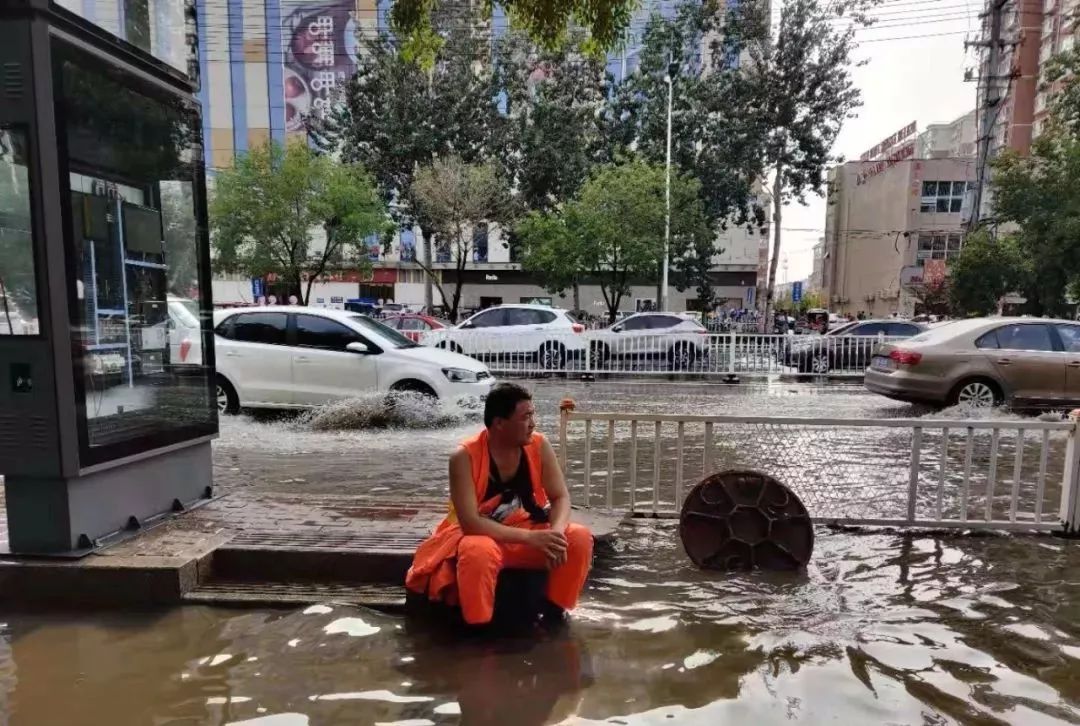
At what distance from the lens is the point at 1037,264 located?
59.6ft

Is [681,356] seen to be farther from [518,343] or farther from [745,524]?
[745,524]

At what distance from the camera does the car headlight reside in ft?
30.9

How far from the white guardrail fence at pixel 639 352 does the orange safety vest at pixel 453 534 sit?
12308mm

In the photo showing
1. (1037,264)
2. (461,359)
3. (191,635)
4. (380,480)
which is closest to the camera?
(191,635)

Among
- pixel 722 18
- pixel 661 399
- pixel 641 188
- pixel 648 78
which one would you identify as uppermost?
pixel 722 18

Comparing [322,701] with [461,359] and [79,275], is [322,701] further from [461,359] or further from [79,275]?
[461,359]

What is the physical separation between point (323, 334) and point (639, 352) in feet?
27.6

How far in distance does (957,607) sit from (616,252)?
19.6 m

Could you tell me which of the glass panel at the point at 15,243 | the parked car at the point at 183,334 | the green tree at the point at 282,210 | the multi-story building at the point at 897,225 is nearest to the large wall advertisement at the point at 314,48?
the green tree at the point at 282,210

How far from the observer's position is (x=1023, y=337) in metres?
9.95

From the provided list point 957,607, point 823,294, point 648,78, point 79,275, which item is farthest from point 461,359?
point 823,294

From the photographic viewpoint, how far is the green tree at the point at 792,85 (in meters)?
28.6

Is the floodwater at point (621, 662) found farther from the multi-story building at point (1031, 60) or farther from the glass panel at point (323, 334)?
the multi-story building at point (1031, 60)

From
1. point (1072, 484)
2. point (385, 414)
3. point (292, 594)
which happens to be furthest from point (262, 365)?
point (1072, 484)
